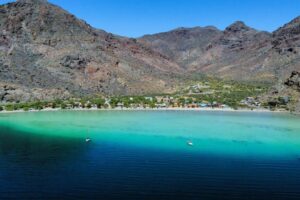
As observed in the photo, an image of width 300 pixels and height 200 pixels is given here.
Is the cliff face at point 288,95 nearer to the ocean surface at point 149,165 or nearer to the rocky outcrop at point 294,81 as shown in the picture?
the rocky outcrop at point 294,81

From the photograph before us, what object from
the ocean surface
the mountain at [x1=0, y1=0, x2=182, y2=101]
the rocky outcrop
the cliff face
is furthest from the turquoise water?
the mountain at [x1=0, y1=0, x2=182, y2=101]

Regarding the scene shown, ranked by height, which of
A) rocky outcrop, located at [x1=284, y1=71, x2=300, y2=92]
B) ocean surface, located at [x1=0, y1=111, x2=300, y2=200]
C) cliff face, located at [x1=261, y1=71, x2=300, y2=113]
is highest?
rocky outcrop, located at [x1=284, y1=71, x2=300, y2=92]

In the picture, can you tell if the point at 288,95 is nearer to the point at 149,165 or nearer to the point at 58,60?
the point at 58,60

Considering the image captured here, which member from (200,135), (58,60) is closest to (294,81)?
(200,135)

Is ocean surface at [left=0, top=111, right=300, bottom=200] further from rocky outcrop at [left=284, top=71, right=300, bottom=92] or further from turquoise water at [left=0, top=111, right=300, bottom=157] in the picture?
rocky outcrop at [left=284, top=71, right=300, bottom=92]

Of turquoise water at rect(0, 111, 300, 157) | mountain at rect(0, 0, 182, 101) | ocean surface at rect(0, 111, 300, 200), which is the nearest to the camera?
ocean surface at rect(0, 111, 300, 200)

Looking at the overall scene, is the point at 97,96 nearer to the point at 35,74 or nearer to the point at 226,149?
the point at 35,74

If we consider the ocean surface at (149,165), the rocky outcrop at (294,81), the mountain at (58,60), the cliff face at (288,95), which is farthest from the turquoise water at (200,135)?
the mountain at (58,60)

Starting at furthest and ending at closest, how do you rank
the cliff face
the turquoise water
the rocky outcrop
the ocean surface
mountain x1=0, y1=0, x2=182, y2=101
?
mountain x1=0, y1=0, x2=182, y2=101
the rocky outcrop
the cliff face
the turquoise water
the ocean surface
